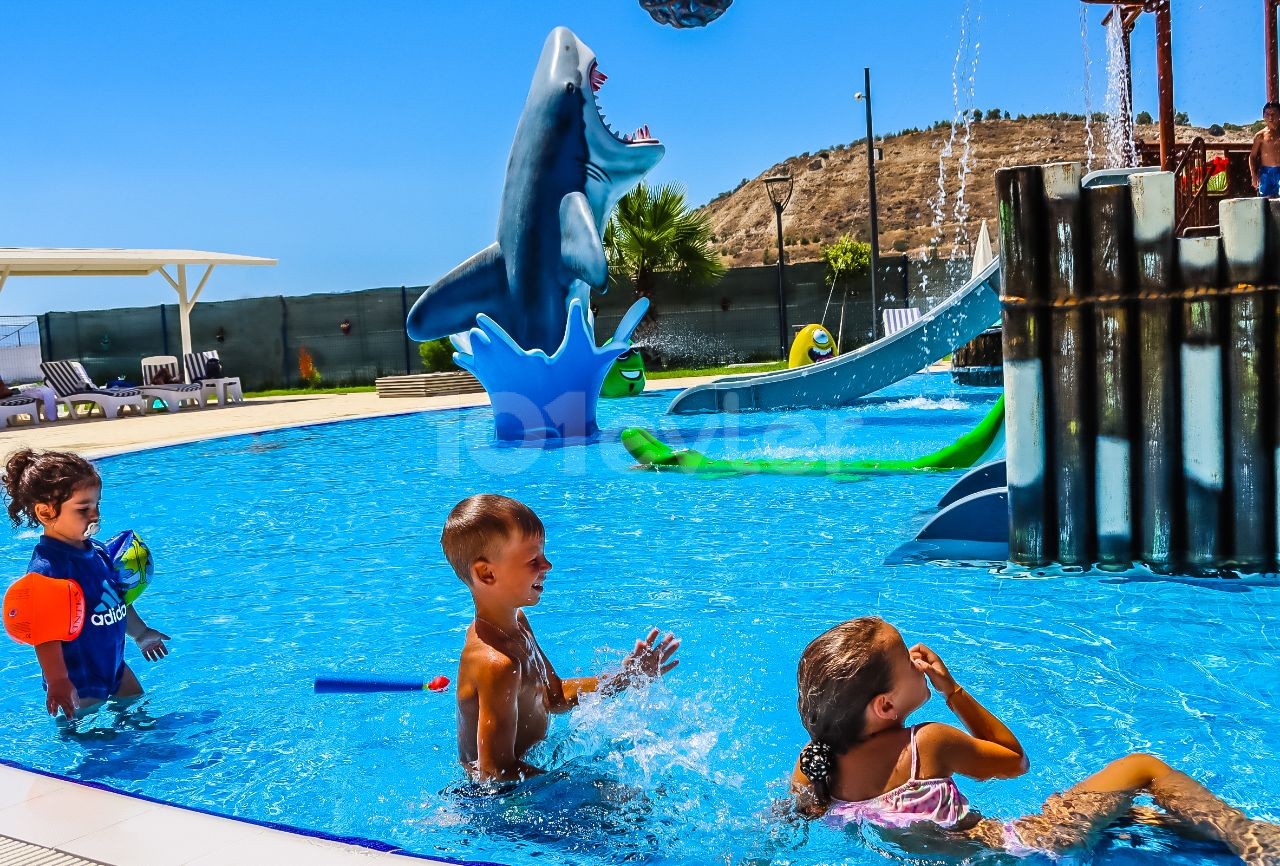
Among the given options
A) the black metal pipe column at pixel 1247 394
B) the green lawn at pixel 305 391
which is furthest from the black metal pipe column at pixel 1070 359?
the green lawn at pixel 305 391

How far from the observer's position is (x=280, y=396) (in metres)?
25.2

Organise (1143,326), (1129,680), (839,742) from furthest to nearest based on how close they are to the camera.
Result: 1. (1143,326)
2. (1129,680)
3. (839,742)

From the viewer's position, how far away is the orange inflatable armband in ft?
12.1

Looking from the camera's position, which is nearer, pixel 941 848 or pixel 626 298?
pixel 941 848

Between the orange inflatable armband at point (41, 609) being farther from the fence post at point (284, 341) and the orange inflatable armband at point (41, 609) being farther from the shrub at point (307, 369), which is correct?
the fence post at point (284, 341)

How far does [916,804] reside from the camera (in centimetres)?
250

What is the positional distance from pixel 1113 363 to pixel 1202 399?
40 centimetres

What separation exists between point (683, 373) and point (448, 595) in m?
19.2

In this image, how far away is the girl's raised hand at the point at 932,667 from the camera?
8.19 ft

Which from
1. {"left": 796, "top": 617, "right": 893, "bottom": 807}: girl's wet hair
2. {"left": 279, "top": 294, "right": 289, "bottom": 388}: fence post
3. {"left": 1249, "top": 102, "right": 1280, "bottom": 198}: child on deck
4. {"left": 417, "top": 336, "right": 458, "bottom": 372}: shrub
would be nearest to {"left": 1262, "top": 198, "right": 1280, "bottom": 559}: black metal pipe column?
{"left": 796, "top": 617, "right": 893, "bottom": 807}: girl's wet hair

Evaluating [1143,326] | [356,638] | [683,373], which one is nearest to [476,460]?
[356,638]

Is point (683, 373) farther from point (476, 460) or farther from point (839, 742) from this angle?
point (839, 742)

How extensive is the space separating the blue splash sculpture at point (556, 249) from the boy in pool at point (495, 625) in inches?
355

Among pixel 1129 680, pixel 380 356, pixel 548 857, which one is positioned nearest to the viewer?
pixel 548 857
